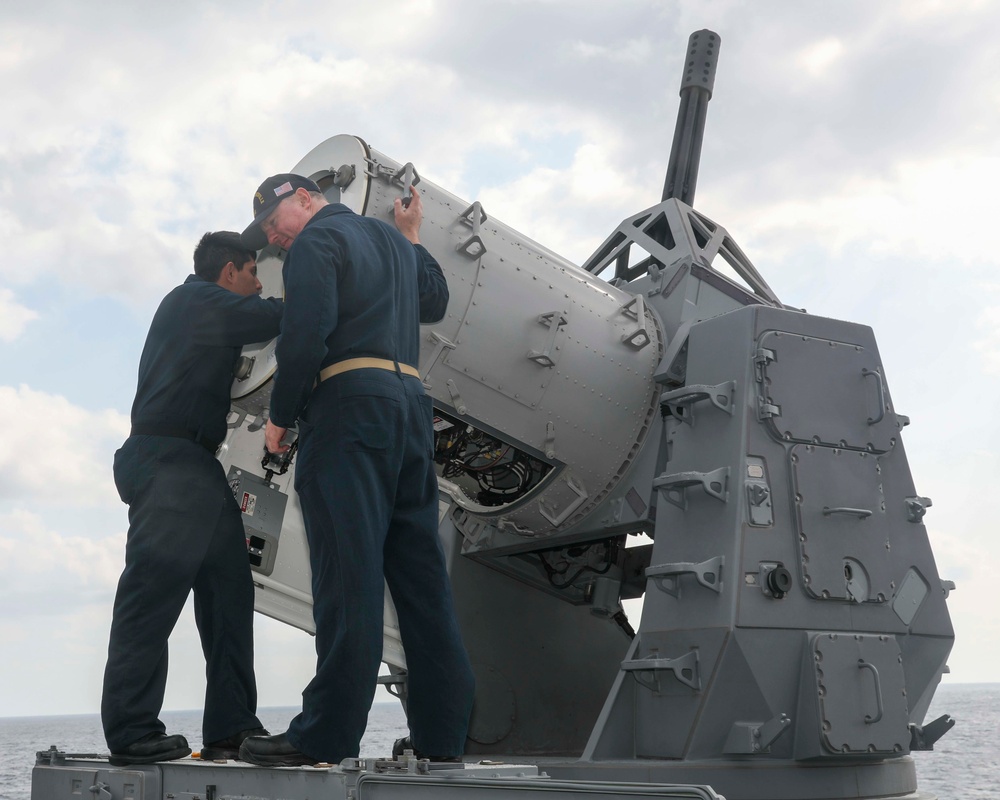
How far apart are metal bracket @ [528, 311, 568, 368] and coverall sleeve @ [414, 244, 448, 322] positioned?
121cm

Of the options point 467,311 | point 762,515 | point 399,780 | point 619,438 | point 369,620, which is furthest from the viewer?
point 619,438

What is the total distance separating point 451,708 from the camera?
12.2 ft

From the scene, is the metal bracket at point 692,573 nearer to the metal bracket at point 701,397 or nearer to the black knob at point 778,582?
the black knob at point 778,582

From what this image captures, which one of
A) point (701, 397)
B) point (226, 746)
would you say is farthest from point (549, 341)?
point (226, 746)

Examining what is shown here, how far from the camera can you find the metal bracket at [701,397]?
5172 mm

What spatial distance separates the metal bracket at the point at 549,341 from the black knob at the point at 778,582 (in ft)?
5.19

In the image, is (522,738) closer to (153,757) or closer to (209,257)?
(153,757)

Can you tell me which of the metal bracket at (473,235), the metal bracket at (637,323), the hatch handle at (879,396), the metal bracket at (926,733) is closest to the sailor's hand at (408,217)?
the metal bracket at (473,235)

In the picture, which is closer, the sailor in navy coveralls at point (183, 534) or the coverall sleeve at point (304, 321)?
the coverall sleeve at point (304, 321)

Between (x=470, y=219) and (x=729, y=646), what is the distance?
2.45 m

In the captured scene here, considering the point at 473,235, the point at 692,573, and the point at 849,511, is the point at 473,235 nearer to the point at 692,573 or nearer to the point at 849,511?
the point at 692,573

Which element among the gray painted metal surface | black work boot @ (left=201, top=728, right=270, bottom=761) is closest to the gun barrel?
the gray painted metal surface

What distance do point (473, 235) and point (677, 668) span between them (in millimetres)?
2300

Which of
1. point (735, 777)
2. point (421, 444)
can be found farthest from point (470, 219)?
point (735, 777)
